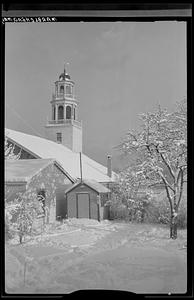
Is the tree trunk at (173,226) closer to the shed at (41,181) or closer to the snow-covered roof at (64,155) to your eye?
the snow-covered roof at (64,155)

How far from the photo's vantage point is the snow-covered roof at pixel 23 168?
8.05ft

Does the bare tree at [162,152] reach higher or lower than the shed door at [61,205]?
higher

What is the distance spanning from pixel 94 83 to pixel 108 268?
3.69 feet

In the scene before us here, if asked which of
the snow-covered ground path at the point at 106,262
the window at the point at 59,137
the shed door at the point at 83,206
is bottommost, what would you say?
the snow-covered ground path at the point at 106,262

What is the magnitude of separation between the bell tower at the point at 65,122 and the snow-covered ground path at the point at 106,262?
0.56m

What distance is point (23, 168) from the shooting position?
2518 mm

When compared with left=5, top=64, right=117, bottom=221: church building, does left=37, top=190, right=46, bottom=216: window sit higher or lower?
lower

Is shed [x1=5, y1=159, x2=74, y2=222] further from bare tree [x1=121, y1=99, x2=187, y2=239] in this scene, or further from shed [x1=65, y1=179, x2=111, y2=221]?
bare tree [x1=121, y1=99, x2=187, y2=239]

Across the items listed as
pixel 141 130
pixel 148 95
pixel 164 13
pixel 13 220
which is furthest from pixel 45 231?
pixel 164 13

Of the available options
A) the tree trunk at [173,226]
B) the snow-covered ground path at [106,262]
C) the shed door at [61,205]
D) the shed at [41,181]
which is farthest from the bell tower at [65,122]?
the tree trunk at [173,226]

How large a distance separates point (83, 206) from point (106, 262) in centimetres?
37

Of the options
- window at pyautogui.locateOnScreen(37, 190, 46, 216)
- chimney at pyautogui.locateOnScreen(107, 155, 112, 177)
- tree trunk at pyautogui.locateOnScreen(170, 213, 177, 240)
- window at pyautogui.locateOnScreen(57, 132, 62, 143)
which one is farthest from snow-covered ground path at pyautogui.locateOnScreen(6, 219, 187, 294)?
window at pyautogui.locateOnScreen(57, 132, 62, 143)

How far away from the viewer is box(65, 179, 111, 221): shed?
256cm
